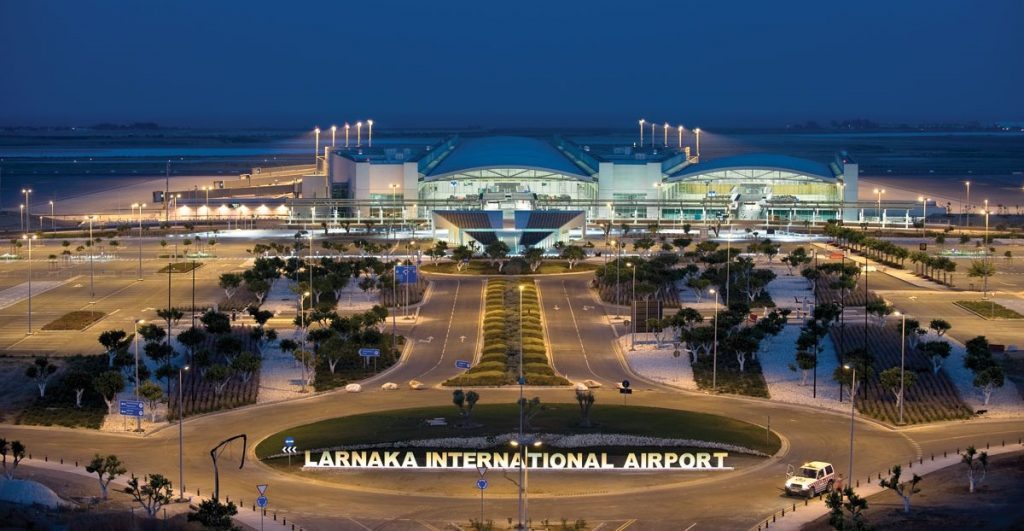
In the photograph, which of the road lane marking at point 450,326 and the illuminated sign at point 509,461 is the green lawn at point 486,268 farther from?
the illuminated sign at point 509,461

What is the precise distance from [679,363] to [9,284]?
42.5 metres

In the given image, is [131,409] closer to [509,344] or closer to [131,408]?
[131,408]

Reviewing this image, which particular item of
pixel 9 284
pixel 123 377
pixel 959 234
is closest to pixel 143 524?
pixel 123 377

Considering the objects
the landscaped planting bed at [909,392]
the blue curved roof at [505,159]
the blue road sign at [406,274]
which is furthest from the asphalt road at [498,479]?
the blue curved roof at [505,159]

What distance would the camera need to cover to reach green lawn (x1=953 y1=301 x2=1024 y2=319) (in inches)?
3002

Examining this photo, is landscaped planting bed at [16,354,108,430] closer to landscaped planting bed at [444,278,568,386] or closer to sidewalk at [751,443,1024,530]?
landscaped planting bed at [444,278,568,386]

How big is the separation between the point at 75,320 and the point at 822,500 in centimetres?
4306

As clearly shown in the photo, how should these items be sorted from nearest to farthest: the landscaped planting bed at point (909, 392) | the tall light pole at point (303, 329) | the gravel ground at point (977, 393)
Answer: the landscaped planting bed at point (909, 392), the gravel ground at point (977, 393), the tall light pole at point (303, 329)

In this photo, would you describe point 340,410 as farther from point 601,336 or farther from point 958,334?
point 958,334

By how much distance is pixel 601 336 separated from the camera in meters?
72.5

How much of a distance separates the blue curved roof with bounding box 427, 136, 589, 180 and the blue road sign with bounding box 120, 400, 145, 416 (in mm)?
78956

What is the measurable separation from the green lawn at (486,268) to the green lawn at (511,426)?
36798 millimetres

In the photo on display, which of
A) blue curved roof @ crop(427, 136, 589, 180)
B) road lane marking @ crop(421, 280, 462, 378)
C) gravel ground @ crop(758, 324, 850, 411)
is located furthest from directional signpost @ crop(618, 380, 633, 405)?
blue curved roof @ crop(427, 136, 589, 180)

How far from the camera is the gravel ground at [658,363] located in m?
63.7
